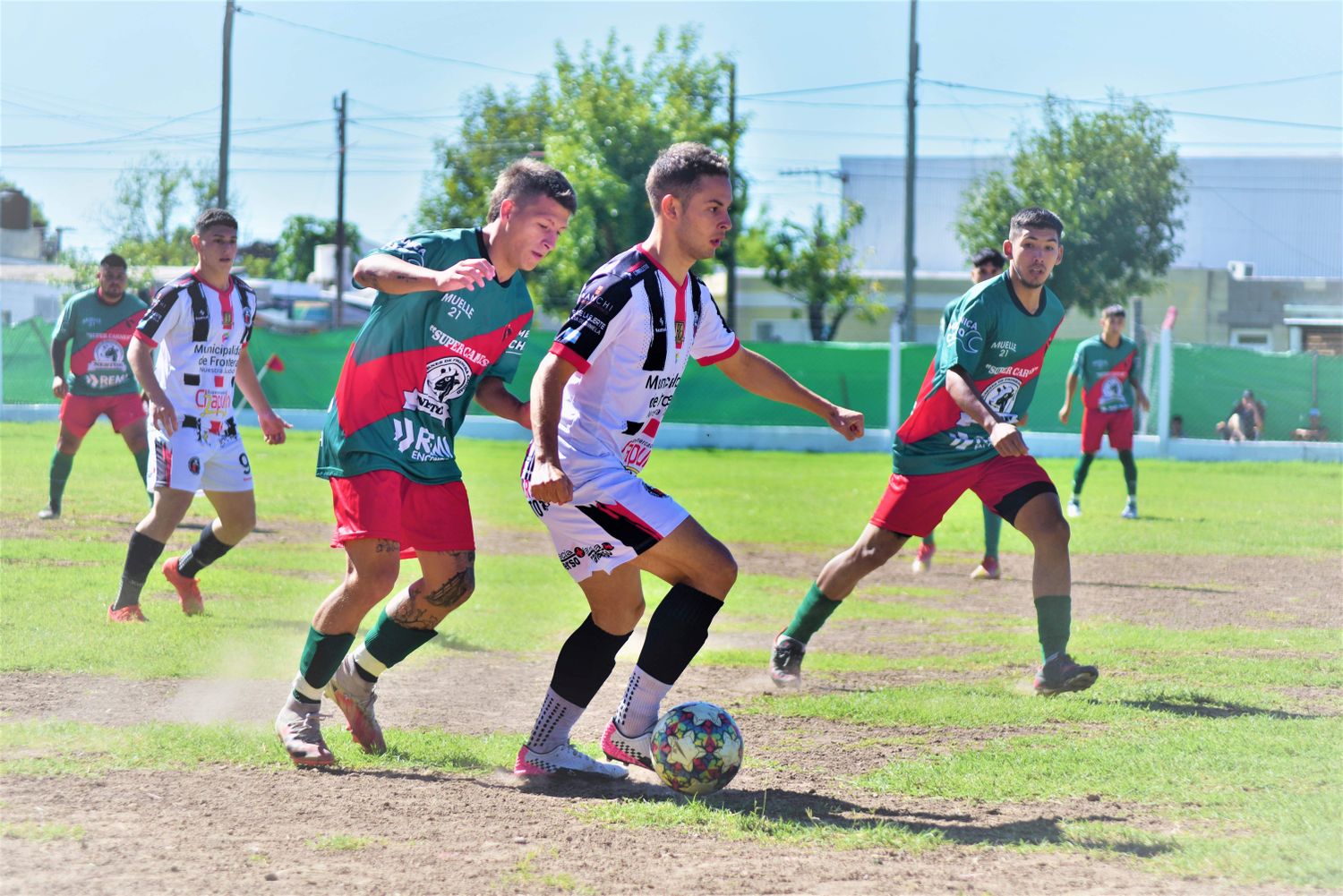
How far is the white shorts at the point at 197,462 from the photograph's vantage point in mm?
8047

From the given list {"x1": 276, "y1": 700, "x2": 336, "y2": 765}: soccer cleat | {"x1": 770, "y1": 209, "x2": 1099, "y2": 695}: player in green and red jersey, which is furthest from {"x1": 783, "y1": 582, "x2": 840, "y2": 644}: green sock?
{"x1": 276, "y1": 700, "x2": 336, "y2": 765}: soccer cleat

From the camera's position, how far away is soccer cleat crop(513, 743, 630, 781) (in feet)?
16.7

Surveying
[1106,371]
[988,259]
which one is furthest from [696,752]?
[1106,371]

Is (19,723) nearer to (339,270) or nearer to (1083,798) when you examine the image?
(1083,798)

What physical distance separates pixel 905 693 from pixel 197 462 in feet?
13.7

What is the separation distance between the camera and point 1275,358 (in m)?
25.5

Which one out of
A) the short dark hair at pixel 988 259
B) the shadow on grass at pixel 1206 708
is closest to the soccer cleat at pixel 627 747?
the shadow on grass at pixel 1206 708

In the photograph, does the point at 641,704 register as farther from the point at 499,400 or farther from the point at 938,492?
the point at 938,492

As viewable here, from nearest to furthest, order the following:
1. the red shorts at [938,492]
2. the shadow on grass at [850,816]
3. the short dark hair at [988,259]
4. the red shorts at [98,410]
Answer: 1. the shadow on grass at [850,816]
2. the red shorts at [938,492]
3. the short dark hair at [988,259]
4. the red shorts at [98,410]

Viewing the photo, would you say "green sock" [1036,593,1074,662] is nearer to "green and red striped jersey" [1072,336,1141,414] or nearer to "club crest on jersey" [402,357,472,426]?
"club crest on jersey" [402,357,472,426]

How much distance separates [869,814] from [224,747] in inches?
95.8

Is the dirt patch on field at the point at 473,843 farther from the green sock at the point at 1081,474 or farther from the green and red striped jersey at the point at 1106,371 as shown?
the green and red striped jersey at the point at 1106,371

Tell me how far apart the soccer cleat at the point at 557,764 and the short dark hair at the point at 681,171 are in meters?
1.96

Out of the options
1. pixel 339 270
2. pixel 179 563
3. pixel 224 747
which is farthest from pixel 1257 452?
pixel 339 270
